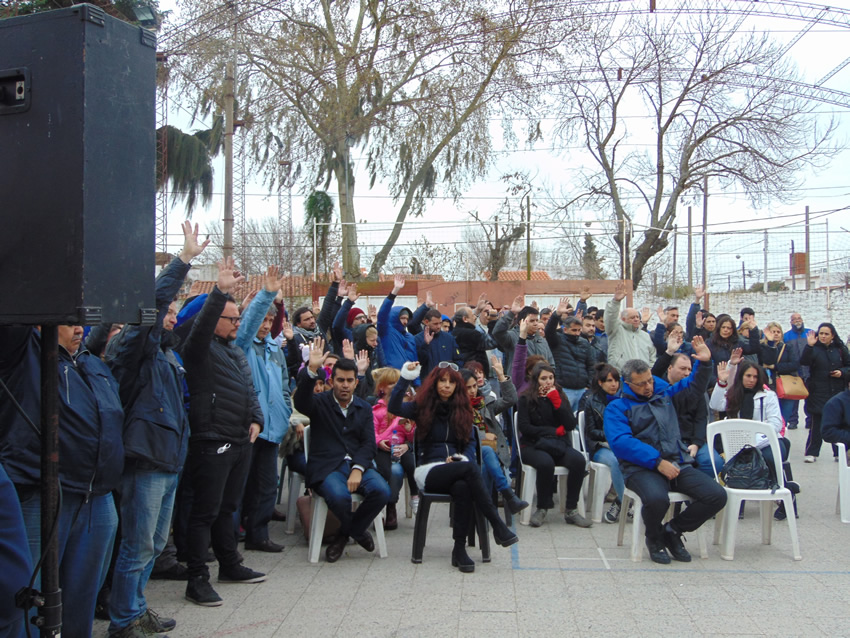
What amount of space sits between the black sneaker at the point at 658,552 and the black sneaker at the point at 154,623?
3310mm

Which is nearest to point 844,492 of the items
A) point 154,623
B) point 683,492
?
point 683,492

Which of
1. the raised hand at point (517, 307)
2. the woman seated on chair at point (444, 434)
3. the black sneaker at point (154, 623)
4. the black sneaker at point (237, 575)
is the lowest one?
the black sneaker at point (237, 575)

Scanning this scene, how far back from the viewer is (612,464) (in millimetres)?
6809

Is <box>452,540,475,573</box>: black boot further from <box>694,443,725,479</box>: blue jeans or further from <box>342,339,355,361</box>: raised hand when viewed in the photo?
<box>694,443,725,479</box>: blue jeans

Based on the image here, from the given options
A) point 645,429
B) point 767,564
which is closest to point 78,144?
point 645,429

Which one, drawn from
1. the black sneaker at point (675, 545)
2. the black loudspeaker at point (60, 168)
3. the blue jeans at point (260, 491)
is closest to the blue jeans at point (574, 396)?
the black sneaker at point (675, 545)

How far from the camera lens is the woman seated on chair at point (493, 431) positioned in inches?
247

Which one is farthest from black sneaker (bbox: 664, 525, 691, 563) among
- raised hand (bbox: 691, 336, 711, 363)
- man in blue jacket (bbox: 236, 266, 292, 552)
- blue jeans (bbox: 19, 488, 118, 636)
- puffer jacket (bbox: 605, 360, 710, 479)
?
blue jeans (bbox: 19, 488, 118, 636)

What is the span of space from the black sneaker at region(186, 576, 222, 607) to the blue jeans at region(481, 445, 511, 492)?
2.43 m

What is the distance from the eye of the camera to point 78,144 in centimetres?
255

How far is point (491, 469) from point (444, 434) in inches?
23.9

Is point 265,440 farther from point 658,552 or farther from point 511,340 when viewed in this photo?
point 511,340

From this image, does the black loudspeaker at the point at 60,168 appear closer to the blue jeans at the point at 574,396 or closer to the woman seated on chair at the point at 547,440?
A: the woman seated on chair at the point at 547,440

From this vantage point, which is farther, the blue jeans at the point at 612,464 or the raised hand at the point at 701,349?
the blue jeans at the point at 612,464
